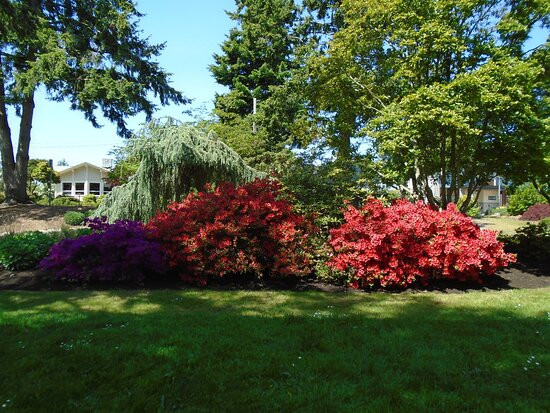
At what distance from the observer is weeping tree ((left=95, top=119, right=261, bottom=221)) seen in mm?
10133

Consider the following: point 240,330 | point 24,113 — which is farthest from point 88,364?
point 24,113

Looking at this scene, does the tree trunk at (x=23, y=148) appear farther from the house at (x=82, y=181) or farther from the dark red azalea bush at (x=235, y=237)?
the house at (x=82, y=181)

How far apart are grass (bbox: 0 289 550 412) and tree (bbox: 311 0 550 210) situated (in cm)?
400

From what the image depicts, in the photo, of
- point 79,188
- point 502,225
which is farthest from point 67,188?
point 502,225

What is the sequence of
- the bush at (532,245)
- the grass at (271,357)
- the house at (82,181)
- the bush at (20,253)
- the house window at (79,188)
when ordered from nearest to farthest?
the grass at (271,357)
the bush at (20,253)
the bush at (532,245)
the house at (82,181)
the house window at (79,188)

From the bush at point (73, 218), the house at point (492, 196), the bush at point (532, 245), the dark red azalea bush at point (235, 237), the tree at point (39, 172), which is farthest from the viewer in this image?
the house at point (492, 196)

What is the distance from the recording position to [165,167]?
33.8ft

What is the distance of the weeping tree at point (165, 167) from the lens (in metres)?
10.1

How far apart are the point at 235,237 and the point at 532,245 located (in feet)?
23.0

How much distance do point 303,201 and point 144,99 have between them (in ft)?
43.8

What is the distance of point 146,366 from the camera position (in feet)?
10.7

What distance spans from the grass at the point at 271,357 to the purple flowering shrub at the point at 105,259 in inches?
49.5

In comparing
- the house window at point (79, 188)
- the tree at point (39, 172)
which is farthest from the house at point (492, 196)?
the house window at point (79, 188)

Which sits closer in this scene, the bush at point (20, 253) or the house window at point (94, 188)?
the bush at point (20, 253)
